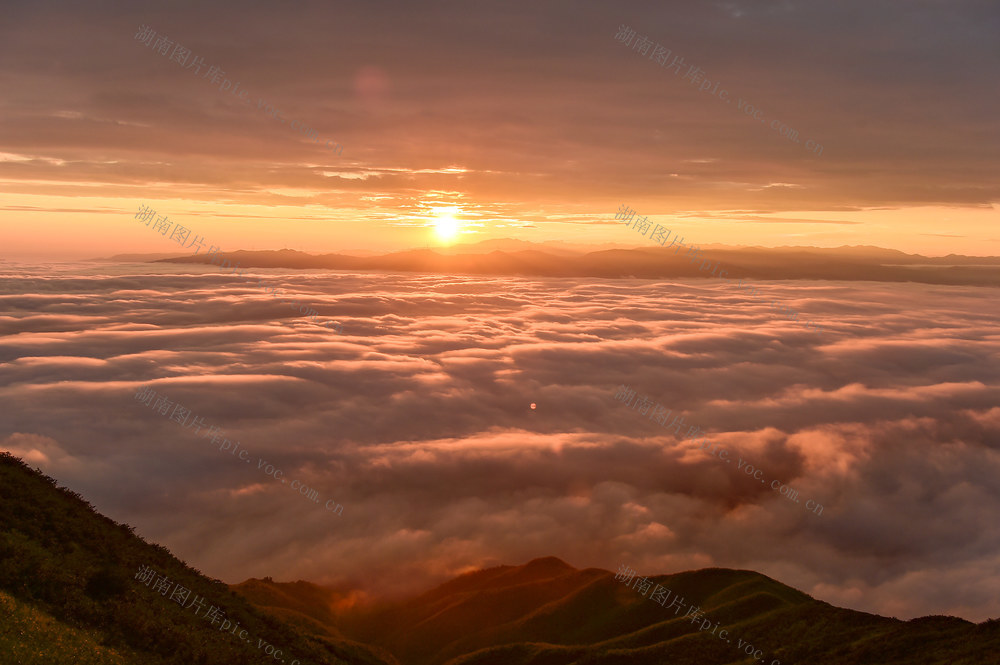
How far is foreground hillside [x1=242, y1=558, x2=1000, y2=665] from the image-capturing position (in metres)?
83.7

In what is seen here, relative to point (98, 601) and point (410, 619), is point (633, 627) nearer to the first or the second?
point (410, 619)

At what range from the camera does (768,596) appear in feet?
380

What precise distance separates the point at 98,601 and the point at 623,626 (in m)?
112

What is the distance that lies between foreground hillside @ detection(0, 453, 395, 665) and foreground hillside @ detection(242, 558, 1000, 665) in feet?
214

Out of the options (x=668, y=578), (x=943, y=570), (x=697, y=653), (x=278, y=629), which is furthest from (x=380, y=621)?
(x=943, y=570)

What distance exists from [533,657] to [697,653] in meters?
32.8

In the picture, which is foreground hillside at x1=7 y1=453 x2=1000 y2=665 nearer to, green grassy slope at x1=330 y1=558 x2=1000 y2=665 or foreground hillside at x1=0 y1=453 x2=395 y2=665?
foreground hillside at x1=0 y1=453 x2=395 y2=665

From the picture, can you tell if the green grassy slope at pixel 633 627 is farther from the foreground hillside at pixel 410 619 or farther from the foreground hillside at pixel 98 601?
the foreground hillside at pixel 98 601

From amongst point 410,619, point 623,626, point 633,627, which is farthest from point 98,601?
point 410,619

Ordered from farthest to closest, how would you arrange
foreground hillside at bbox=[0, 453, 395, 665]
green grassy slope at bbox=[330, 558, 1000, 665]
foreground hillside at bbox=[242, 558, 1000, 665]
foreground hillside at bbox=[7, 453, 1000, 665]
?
foreground hillside at bbox=[242, 558, 1000, 665], green grassy slope at bbox=[330, 558, 1000, 665], foreground hillside at bbox=[7, 453, 1000, 665], foreground hillside at bbox=[0, 453, 395, 665]

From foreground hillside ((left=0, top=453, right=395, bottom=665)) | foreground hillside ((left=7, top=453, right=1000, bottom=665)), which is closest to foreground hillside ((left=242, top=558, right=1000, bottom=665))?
foreground hillside ((left=7, top=453, right=1000, bottom=665))

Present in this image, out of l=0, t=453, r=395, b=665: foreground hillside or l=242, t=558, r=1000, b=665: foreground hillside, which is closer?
l=0, t=453, r=395, b=665: foreground hillside

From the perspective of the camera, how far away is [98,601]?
141ft

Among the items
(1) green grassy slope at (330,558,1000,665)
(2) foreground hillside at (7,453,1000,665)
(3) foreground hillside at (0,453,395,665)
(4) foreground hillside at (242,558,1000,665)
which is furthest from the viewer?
(4) foreground hillside at (242,558,1000,665)
